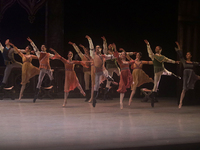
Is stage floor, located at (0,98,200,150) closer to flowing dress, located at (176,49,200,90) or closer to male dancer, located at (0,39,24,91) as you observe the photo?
flowing dress, located at (176,49,200,90)

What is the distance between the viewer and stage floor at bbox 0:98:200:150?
14.5ft

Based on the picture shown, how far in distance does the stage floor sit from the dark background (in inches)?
216

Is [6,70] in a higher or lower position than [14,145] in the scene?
higher

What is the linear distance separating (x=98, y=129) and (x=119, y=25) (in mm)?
8165

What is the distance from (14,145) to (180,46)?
233 inches

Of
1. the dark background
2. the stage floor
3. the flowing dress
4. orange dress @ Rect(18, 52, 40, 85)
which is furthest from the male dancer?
the flowing dress

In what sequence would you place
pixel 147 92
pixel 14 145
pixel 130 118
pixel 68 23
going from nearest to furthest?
pixel 14 145, pixel 130 118, pixel 147 92, pixel 68 23

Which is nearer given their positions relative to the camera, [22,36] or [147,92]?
[147,92]

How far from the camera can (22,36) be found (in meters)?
→ 13.4

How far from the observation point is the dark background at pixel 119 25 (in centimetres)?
1283

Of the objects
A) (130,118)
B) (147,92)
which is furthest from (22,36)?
(130,118)

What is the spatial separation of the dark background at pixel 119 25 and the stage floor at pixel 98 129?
216 inches

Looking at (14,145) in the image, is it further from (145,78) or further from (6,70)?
(6,70)

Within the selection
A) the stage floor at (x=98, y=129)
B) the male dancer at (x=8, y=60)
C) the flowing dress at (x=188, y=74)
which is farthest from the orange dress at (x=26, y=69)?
the flowing dress at (x=188, y=74)
